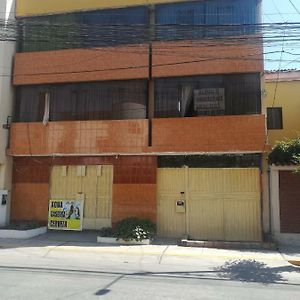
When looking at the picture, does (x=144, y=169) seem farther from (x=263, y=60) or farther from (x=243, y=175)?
(x=263, y=60)

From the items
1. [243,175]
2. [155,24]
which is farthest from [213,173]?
[155,24]

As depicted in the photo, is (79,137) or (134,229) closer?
(134,229)

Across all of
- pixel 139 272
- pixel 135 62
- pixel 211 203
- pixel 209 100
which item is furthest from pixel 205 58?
pixel 139 272

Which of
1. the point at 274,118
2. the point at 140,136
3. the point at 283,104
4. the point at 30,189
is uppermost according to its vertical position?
the point at 283,104

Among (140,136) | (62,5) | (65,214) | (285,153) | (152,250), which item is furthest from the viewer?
(62,5)

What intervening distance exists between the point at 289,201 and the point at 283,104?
5211 millimetres

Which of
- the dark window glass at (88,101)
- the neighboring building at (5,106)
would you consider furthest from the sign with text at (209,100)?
the neighboring building at (5,106)

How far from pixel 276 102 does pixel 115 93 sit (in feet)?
21.7

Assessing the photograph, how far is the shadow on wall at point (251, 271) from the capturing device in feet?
31.1

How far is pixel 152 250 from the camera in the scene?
13.0 meters

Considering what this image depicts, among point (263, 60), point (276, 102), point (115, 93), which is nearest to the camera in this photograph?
point (263, 60)

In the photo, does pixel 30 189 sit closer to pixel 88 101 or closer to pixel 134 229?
pixel 88 101

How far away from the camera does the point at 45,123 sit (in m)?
16.4

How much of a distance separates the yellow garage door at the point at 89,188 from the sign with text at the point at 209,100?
399cm
